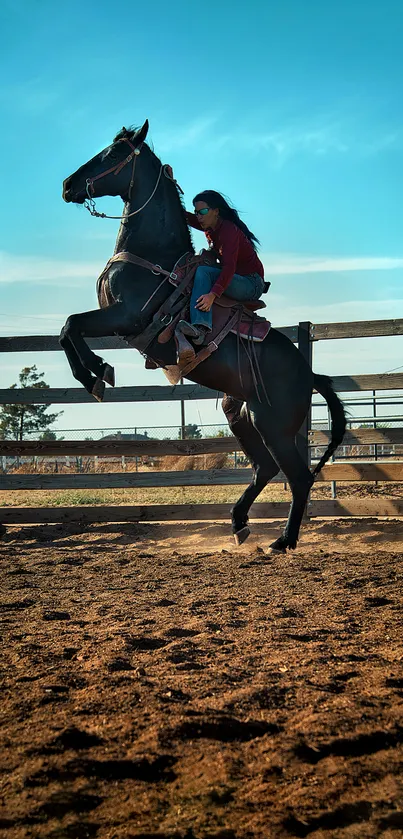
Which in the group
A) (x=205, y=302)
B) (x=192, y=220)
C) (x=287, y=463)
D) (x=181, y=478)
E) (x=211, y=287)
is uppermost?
(x=192, y=220)

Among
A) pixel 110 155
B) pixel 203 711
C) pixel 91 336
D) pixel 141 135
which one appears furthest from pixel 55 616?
pixel 141 135

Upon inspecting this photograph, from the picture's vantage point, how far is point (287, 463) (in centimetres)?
638

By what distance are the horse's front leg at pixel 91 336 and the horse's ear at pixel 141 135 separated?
151 centimetres

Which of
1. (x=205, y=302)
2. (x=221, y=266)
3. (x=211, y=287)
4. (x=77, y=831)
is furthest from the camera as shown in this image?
(x=221, y=266)

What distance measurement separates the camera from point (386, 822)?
1625mm

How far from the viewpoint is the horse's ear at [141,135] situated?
6027 millimetres

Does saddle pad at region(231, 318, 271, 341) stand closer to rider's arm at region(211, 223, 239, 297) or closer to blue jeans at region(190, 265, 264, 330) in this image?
blue jeans at region(190, 265, 264, 330)

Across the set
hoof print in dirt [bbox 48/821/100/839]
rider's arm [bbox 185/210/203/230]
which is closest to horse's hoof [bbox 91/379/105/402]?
rider's arm [bbox 185/210/203/230]

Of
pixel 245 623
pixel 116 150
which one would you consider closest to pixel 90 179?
pixel 116 150

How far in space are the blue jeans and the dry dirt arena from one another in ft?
7.42

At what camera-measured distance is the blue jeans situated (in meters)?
5.78

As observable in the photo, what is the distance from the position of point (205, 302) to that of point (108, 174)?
139cm

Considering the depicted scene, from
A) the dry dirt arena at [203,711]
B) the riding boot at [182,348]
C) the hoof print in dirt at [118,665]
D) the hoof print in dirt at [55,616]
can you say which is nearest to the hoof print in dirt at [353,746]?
the dry dirt arena at [203,711]

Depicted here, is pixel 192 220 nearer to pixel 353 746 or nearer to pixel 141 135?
pixel 141 135
